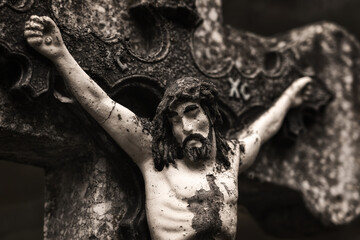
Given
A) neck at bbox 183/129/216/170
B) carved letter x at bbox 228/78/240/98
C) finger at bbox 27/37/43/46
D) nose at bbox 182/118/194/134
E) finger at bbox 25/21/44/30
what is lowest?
neck at bbox 183/129/216/170

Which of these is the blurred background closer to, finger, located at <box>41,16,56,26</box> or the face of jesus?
the face of jesus

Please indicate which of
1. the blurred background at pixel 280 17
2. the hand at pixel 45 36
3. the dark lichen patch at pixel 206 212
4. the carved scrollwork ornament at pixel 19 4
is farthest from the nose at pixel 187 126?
the blurred background at pixel 280 17

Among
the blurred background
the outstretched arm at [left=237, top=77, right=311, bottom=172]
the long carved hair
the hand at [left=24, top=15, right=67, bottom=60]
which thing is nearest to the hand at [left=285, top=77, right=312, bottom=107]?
the outstretched arm at [left=237, top=77, right=311, bottom=172]

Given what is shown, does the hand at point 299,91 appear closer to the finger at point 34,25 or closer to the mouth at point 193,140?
the mouth at point 193,140

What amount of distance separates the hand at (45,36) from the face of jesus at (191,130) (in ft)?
0.91

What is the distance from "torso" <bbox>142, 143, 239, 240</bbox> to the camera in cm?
144

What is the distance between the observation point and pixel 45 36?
4.66ft

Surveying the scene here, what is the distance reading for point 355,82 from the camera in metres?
2.07

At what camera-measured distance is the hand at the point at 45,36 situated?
1.41 metres

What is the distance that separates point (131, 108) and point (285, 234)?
702 mm

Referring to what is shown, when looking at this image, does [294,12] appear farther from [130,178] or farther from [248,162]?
[130,178]

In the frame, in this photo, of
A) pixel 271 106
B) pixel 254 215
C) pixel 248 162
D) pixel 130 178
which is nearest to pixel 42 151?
pixel 130 178

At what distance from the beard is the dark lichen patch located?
7 centimetres

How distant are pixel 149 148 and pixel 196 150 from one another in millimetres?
105
